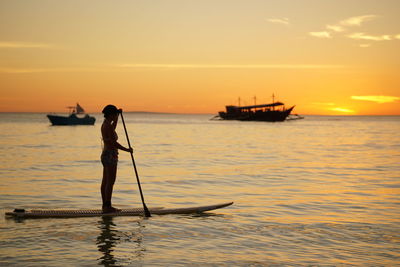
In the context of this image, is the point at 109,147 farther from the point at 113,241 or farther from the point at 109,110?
the point at 113,241

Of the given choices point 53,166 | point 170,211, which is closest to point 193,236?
point 170,211

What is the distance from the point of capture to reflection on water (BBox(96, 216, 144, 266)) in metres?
6.81

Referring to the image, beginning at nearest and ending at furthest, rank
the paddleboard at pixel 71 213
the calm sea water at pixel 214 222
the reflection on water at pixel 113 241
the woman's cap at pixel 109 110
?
1. the reflection on water at pixel 113 241
2. the calm sea water at pixel 214 222
3. the woman's cap at pixel 109 110
4. the paddleboard at pixel 71 213

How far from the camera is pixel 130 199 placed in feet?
41.4

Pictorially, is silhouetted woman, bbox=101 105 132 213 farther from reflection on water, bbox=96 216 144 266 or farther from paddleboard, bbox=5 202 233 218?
reflection on water, bbox=96 216 144 266

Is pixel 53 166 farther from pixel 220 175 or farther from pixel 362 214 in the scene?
pixel 362 214

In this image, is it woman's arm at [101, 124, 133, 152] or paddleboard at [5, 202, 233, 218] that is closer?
woman's arm at [101, 124, 133, 152]

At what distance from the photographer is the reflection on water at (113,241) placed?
6.81 m

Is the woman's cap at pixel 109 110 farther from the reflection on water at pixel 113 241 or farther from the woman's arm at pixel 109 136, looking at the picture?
the reflection on water at pixel 113 241

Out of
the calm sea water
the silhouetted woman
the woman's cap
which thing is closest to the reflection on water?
the calm sea water

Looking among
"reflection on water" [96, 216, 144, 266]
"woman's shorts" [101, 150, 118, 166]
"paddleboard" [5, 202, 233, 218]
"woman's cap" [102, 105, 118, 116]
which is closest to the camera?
"reflection on water" [96, 216, 144, 266]

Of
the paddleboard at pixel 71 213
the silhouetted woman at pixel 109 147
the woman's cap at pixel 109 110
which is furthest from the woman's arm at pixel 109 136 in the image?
the paddleboard at pixel 71 213

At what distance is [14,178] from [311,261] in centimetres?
1307

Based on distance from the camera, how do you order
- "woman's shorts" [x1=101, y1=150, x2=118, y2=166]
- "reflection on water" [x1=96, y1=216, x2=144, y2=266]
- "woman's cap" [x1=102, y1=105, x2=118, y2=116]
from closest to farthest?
1. "reflection on water" [x1=96, y1=216, x2=144, y2=266]
2. "woman's cap" [x1=102, y1=105, x2=118, y2=116]
3. "woman's shorts" [x1=101, y1=150, x2=118, y2=166]
